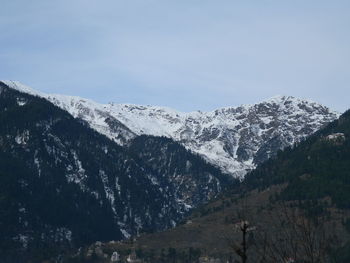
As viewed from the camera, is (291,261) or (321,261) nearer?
(291,261)

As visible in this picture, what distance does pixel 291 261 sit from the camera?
22453 mm

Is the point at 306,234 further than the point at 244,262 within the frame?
Yes

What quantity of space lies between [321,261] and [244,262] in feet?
18.3

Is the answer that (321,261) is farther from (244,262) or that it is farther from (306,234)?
(244,262)

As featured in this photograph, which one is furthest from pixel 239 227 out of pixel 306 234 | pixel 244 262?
pixel 306 234

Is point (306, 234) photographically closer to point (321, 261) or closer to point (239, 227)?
point (321, 261)

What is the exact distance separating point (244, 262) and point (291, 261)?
213 centimetres

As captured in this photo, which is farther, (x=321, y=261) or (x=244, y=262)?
(x=321, y=261)

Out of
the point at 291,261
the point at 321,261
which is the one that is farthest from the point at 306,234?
the point at 291,261

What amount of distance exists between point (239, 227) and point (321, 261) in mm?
5481

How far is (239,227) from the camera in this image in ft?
71.8

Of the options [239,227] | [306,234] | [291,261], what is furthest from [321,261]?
[239,227]

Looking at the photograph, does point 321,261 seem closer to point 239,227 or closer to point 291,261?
point 291,261

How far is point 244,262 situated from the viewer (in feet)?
69.9
